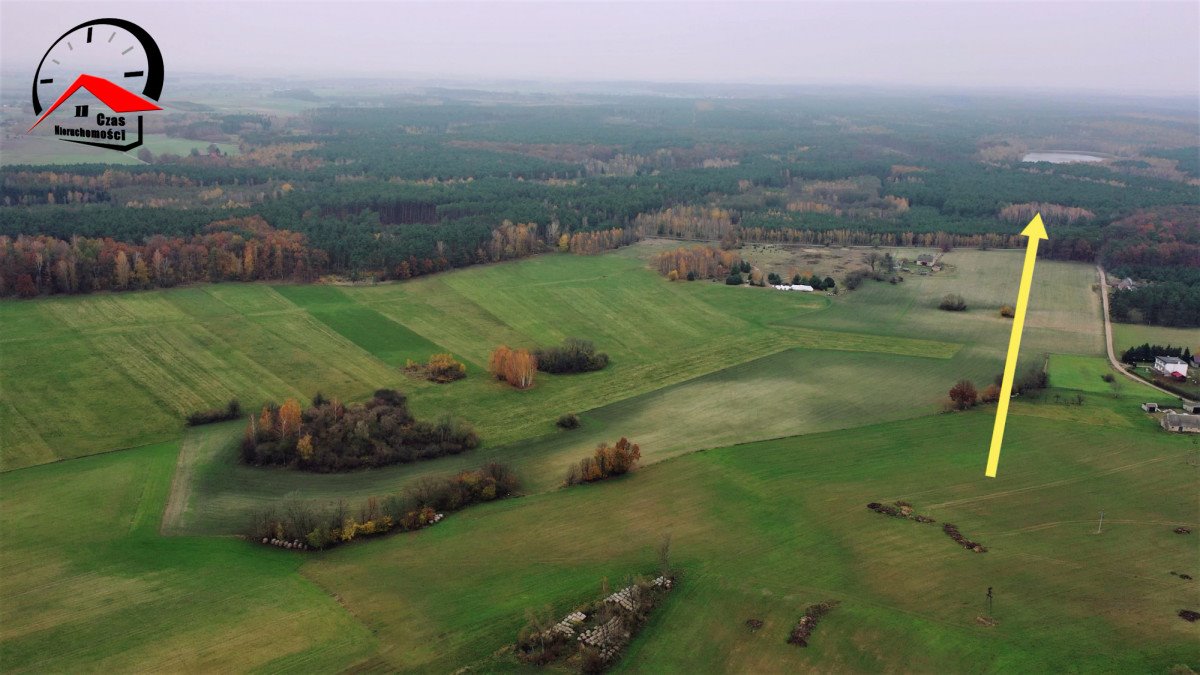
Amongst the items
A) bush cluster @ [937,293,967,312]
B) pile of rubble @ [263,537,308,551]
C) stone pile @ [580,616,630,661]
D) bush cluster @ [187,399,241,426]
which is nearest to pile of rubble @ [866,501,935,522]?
stone pile @ [580,616,630,661]

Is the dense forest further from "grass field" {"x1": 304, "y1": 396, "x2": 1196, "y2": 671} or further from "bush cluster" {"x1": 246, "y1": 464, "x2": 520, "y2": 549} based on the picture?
"grass field" {"x1": 304, "y1": 396, "x2": 1196, "y2": 671}

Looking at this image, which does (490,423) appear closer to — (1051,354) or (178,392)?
(178,392)

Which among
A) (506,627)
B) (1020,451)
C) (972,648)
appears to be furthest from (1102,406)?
(506,627)

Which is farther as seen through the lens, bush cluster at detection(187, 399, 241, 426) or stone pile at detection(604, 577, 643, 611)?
bush cluster at detection(187, 399, 241, 426)

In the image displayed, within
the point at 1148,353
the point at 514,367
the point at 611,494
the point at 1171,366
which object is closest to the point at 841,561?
the point at 611,494

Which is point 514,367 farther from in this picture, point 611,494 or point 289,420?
point 611,494

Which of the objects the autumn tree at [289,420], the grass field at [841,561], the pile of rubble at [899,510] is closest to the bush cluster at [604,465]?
the grass field at [841,561]

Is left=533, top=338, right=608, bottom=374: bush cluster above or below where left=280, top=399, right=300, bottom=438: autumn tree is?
above

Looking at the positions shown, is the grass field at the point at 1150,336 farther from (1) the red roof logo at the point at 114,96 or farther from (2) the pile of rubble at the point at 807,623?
(1) the red roof logo at the point at 114,96
